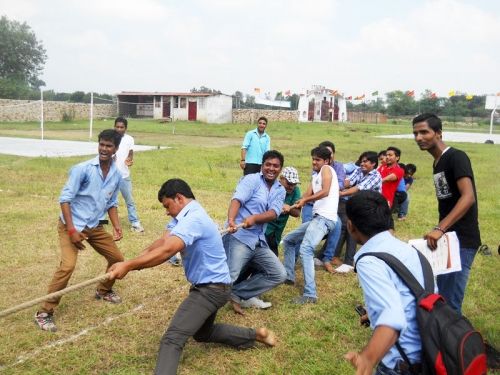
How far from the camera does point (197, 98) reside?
46375 mm

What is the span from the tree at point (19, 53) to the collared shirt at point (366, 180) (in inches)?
2190

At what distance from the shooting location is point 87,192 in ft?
15.8

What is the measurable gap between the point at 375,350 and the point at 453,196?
76.3 inches

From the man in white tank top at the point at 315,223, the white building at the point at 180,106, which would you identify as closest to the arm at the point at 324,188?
the man in white tank top at the point at 315,223

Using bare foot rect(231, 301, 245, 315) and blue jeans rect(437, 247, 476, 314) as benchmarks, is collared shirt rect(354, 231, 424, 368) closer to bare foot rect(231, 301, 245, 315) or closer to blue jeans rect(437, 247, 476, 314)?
blue jeans rect(437, 247, 476, 314)

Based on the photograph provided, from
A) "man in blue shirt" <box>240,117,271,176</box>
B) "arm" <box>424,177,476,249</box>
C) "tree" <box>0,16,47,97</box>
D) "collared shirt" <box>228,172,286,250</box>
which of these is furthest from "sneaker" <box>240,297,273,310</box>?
"tree" <box>0,16,47,97</box>

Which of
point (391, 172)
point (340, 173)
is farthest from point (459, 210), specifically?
point (391, 172)

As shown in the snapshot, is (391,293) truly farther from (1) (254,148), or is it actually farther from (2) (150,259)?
(1) (254,148)

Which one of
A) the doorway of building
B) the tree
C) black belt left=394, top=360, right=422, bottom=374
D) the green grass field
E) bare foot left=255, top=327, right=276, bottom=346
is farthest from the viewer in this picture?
the tree

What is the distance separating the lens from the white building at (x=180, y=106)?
4612cm

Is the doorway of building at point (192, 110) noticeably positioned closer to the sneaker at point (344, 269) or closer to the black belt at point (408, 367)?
the sneaker at point (344, 269)

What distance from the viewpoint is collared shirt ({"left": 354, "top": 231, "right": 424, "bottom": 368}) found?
2285 mm

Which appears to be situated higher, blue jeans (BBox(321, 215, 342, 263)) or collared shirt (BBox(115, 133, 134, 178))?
collared shirt (BBox(115, 133, 134, 178))

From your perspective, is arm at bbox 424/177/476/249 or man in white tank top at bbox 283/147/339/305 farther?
man in white tank top at bbox 283/147/339/305
